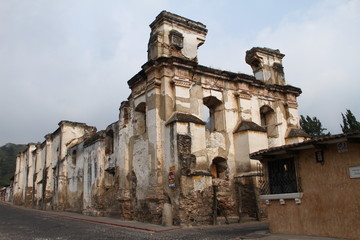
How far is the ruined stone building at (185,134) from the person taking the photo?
13.6 m

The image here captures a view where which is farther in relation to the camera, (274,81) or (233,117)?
(274,81)

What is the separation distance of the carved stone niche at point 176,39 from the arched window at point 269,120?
19.7ft

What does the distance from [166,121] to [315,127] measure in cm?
2341

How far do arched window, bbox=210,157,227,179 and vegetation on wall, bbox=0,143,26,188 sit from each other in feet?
199

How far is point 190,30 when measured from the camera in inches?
669

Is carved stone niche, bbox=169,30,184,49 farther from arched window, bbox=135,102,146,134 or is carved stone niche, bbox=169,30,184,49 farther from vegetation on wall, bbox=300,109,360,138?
vegetation on wall, bbox=300,109,360,138

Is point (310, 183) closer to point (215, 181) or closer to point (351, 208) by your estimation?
point (351, 208)

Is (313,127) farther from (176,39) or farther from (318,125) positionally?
(176,39)

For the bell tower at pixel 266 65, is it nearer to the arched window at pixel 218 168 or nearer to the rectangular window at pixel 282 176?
the arched window at pixel 218 168

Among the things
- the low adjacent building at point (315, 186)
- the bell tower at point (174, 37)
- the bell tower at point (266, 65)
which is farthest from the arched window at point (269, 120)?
the low adjacent building at point (315, 186)

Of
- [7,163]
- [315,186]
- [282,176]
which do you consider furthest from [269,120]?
[7,163]

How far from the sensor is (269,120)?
61.9 ft

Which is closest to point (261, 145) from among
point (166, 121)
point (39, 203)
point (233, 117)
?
point (233, 117)

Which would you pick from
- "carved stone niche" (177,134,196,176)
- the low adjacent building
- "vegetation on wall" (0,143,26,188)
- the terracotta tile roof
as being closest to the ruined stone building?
"carved stone niche" (177,134,196,176)
